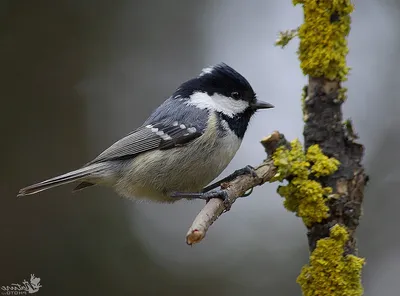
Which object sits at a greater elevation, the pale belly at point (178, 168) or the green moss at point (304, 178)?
the pale belly at point (178, 168)

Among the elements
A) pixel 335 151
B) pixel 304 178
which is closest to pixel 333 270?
pixel 304 178

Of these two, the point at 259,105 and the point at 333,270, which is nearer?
the point at 333,270

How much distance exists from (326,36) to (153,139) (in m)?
1.03

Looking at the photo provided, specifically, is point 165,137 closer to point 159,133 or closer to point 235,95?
point 159,133

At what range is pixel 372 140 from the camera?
4.81m

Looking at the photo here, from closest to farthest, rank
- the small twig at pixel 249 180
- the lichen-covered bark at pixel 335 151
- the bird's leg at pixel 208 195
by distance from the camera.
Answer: the small twig at pixel 249 180, the bird's leg at pixel 208 195, the lichen-covered bark at pixel 335 151

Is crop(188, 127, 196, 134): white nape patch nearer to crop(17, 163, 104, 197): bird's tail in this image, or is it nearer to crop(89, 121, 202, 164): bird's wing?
crop(89, 121, 202, 164): bird's wing

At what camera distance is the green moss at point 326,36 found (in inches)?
87.5

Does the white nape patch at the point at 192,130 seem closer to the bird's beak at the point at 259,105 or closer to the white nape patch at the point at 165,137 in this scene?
the white nape patch at the point at 165,137

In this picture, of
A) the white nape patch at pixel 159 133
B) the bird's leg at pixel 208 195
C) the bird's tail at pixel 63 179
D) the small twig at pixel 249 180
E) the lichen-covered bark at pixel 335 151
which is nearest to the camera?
the small twig at pixel 249 180

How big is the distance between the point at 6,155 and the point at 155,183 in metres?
1.89

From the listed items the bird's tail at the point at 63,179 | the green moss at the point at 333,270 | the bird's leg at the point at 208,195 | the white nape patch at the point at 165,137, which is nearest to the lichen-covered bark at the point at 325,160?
the green moss at the point at 333,270

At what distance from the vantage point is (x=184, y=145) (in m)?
2.65

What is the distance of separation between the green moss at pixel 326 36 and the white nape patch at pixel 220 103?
55cm
